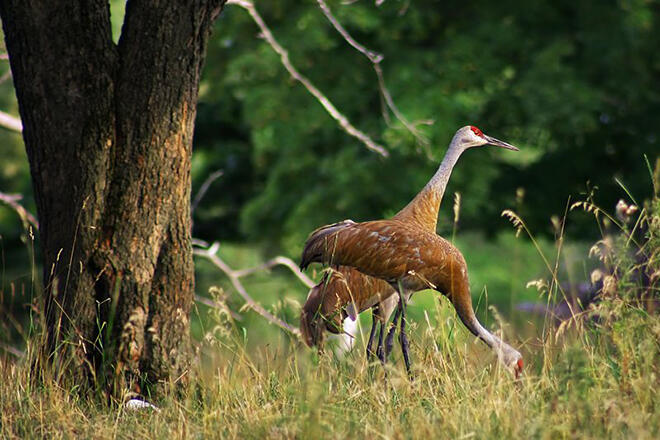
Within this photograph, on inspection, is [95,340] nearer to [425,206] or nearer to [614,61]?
[425,206]

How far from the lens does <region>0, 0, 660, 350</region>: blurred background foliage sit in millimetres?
10914

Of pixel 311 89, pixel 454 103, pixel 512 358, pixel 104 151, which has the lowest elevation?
pixel 454 103

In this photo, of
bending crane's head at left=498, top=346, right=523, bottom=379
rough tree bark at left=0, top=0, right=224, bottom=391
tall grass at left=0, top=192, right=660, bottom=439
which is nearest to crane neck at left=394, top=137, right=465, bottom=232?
tall grass at left=0, top=192, right=660, bottom=439

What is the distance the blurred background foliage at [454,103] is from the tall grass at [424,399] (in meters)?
6.03

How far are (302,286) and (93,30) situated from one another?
8.27 m

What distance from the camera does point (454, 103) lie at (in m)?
10.8

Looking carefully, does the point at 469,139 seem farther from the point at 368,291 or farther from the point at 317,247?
the point at 317,247

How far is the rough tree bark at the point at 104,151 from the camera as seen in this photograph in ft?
15.3

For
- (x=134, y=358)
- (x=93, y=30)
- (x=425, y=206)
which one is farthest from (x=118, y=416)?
(x=425, y=206)

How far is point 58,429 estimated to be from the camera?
13.4ft

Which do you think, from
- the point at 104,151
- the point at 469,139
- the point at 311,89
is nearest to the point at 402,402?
the point at 104,151

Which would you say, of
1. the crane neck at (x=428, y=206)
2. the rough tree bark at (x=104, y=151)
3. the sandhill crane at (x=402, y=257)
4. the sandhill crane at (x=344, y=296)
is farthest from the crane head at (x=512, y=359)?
the rough tree bark at (x=104, y=151)

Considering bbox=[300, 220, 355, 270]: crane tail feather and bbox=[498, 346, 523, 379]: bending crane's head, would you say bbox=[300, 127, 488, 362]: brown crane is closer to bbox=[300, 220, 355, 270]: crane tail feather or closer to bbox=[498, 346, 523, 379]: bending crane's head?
bbox=[300, 220, 355, 270]: crane tail feather

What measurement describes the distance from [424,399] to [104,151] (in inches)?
79.5
